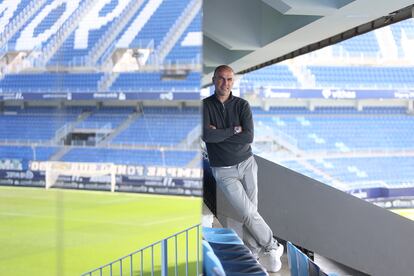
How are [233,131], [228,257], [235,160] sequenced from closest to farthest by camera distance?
1. [228,257]
2. [233,131]
3. [235,160]

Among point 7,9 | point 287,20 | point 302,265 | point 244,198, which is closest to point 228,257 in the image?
point 302,265

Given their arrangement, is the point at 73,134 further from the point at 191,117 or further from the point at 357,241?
the point at 357,241

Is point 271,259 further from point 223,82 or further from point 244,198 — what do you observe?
point 223,82

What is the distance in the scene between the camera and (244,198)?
2.15m

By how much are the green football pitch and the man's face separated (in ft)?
2.18

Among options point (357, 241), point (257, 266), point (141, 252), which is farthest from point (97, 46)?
point (357, 241)

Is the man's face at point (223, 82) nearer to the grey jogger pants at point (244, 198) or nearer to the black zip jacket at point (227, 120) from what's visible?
the black zip jacket at point (227, 120)

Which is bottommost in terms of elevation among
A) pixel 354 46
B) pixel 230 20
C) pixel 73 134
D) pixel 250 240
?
pixel 250 240

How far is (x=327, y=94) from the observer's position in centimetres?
1199

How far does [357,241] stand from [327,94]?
28.1ft

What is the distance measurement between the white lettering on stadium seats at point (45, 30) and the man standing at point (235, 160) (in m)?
0.58

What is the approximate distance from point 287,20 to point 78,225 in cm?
184

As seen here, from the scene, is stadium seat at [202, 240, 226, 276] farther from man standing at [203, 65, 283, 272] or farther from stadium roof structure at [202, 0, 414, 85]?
stadium roof structure at [202, 0, 414, 85]

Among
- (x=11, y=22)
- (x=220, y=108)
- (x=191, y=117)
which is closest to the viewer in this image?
(x=191, y=117)
